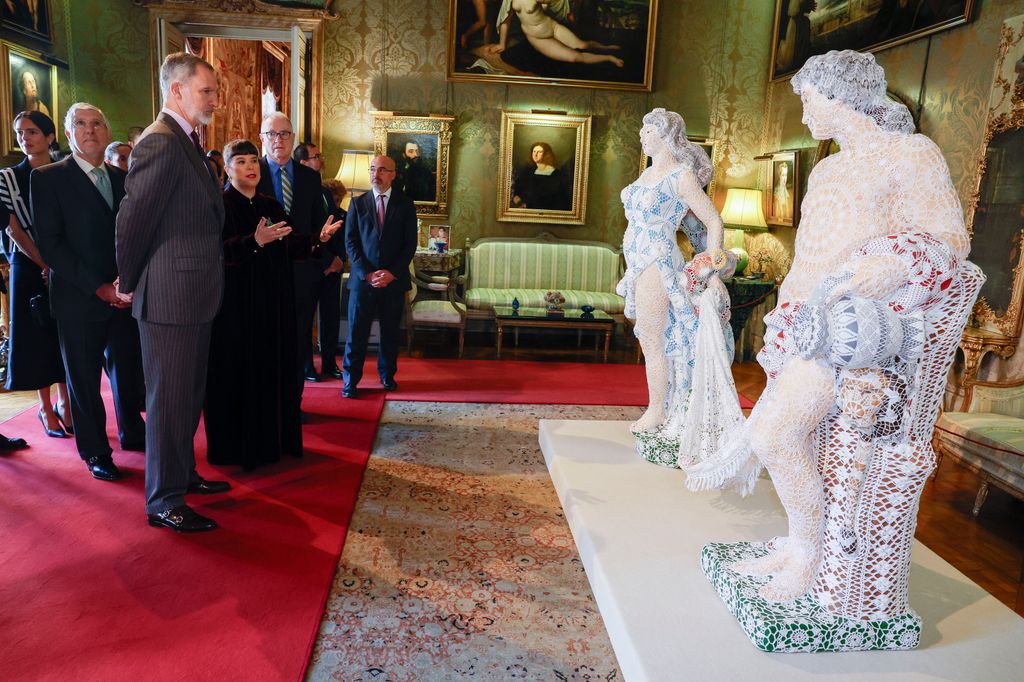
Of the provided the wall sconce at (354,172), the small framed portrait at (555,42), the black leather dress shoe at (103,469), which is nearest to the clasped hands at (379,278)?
the black leather dress shoe at (103,469)

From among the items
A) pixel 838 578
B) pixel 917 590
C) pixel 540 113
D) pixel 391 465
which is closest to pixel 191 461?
pixel 391 465

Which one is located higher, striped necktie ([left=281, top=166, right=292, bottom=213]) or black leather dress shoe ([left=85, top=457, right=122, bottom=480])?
striped necktie ([left=281, top=166, right=292, bottom=213])

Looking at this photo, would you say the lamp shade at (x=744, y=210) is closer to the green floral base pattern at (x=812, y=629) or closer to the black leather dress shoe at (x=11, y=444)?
the green floral base pattern at (x=812, y=629)

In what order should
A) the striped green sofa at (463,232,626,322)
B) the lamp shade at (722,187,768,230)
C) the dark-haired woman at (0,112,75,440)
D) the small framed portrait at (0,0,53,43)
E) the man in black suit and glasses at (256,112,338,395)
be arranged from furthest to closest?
the striped green sofa at (463,232,626,322)
the lamp shade at (722,187,768,230)
the small framed portrait at (0,0,53,43)
the man in black suit and glasses at (256,112,338,395)
the dark-haired woman at (0,112,75,440)

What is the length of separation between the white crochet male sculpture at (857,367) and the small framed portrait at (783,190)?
19.0ft

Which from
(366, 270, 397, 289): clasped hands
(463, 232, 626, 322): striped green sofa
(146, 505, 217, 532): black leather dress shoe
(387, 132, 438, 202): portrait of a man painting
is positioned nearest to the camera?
(146, 505, 217, 532): black leather dress shoe

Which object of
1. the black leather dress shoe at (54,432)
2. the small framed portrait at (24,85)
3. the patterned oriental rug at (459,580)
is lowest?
the patterned oriental rug at (459,580)

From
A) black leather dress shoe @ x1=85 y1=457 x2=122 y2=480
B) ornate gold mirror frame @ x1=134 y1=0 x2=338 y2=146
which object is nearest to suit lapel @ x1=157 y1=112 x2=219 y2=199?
black leather dress shoe @ x1=85 y1=457 x2=122 y2=480

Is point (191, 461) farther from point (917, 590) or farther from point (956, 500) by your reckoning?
point (956, 500)

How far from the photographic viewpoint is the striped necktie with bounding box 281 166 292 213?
4941 mm

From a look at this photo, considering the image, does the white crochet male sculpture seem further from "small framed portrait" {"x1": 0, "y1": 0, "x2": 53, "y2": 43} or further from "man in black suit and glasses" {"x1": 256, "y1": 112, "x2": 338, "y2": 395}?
"small framed portrait" {"x1": 0, "y1": 0, "x2": 53, "y2": 43}

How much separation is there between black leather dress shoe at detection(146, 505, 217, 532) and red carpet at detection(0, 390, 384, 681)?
43 mm

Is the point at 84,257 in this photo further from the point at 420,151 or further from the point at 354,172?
the point at 420,151

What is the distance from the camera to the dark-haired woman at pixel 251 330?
3881mm
